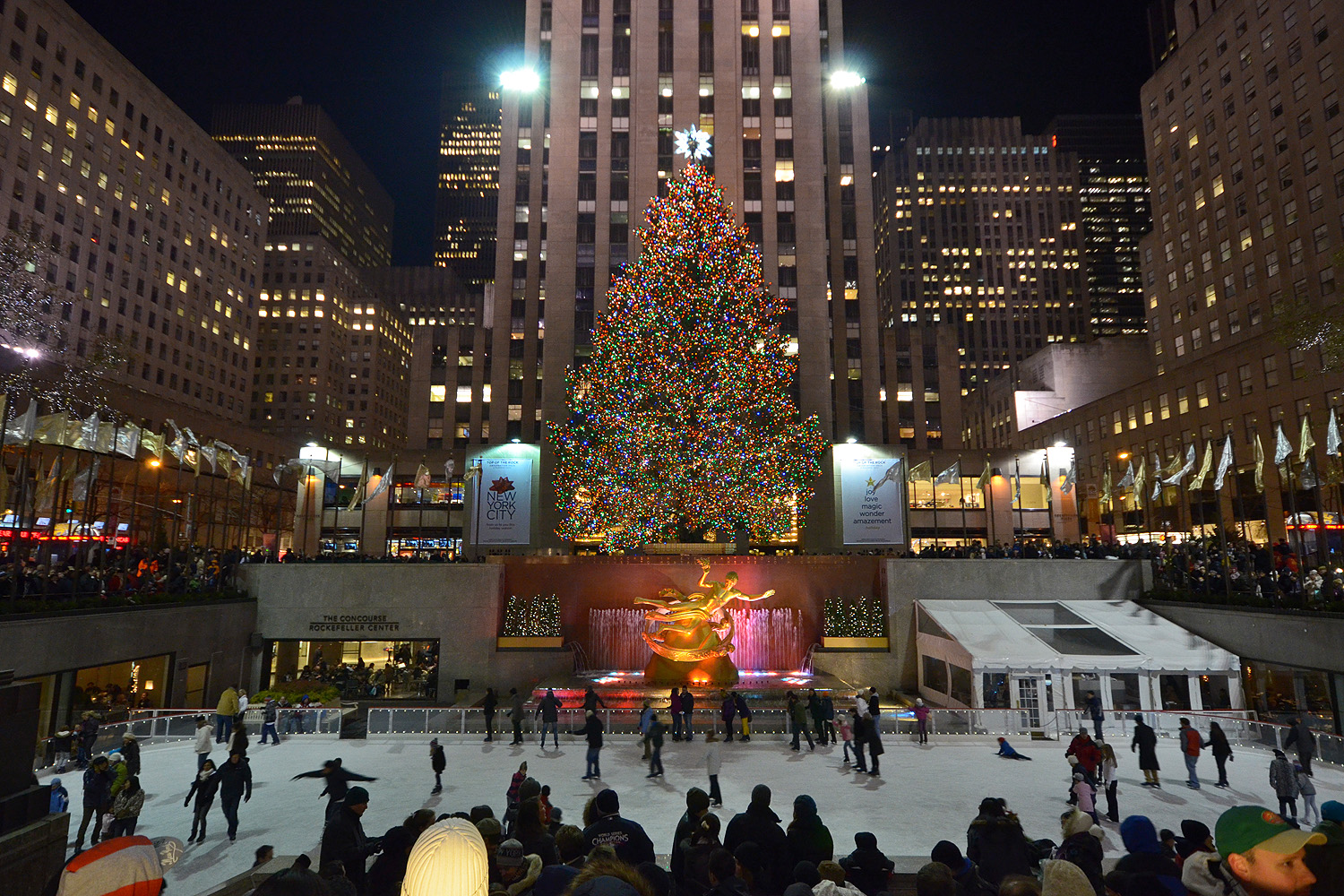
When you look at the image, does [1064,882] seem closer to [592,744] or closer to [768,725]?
[592,744]

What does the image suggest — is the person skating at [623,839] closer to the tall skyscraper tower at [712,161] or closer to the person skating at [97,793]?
the person skating at [97,793]

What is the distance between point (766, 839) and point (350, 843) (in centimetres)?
421

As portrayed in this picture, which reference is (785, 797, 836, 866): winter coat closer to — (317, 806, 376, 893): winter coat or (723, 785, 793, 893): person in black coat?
(723, 785, 793, 893): person in black coat

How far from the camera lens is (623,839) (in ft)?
22.5

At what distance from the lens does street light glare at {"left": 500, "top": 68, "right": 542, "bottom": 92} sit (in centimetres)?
5825

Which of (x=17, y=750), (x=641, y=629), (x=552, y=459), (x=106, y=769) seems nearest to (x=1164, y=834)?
(x=17, y=750)

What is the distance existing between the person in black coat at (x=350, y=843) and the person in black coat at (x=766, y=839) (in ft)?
11.5

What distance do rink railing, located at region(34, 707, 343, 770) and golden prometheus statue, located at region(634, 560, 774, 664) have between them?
10.8m

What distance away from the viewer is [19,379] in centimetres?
3881

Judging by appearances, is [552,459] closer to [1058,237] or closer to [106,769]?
[106,769]

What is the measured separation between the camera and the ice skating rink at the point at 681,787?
12.3 m

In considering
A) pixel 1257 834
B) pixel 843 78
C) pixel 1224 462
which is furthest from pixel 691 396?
pixel 843 78

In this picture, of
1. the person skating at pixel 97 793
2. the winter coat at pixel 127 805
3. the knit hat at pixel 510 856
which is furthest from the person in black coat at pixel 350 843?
the person skating at pixel 97 793

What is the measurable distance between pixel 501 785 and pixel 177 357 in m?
85.2
